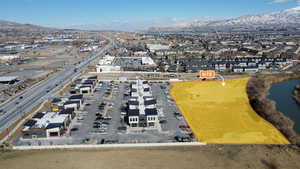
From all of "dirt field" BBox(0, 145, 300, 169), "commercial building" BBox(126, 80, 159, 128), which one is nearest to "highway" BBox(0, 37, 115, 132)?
"dirt field" BBox(0, 145, 300, 169)

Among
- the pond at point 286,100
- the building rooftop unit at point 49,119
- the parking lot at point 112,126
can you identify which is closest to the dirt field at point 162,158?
the parking lot at point 112,126

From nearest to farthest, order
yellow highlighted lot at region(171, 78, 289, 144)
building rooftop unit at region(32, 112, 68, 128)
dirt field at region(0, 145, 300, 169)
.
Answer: dirt field at region(0, 145, 300, 169) → yellow highlighted lot at region(171, 78, 289, 144) → building rooftop unit at region(32, 112, 68, 128)

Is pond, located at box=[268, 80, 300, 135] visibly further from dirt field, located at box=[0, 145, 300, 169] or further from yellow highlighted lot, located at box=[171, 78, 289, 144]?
dirt field, located at box=[0, 145, 300, 169]

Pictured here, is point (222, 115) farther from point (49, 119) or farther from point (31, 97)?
point (31, 97)

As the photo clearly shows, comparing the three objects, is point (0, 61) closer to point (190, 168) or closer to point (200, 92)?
point (200, 92)

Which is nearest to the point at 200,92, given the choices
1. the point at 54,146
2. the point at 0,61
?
the point at 54,146

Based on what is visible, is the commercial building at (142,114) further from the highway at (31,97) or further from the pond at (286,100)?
the pond at (286,100)
